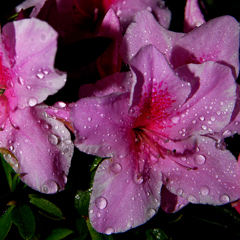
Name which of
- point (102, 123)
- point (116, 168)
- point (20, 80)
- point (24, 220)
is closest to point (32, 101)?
point (20, 80)

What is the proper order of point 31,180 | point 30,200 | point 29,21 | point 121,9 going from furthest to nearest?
point 121,9 → point 30,200 → point 31,180 → point 29,21

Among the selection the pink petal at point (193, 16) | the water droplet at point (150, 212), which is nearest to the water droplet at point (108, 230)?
the water droplet at point (150, 212)

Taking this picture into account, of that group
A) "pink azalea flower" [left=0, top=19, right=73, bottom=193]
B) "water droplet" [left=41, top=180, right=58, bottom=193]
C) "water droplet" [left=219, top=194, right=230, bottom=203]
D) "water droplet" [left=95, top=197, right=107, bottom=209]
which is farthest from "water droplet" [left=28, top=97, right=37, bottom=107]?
"water droplet" [left=219, top=194, right=230, bottom=203]

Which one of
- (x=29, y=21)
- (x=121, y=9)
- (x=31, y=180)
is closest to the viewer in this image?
(x=29, y=21)

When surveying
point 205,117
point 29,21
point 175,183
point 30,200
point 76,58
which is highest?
point 29,21

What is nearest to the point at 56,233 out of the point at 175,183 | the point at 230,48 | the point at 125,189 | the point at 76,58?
the point at 125,189

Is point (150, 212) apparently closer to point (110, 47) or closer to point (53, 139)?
point (53, 139)

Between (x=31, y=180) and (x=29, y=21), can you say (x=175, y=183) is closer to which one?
(x=31, y=180)
